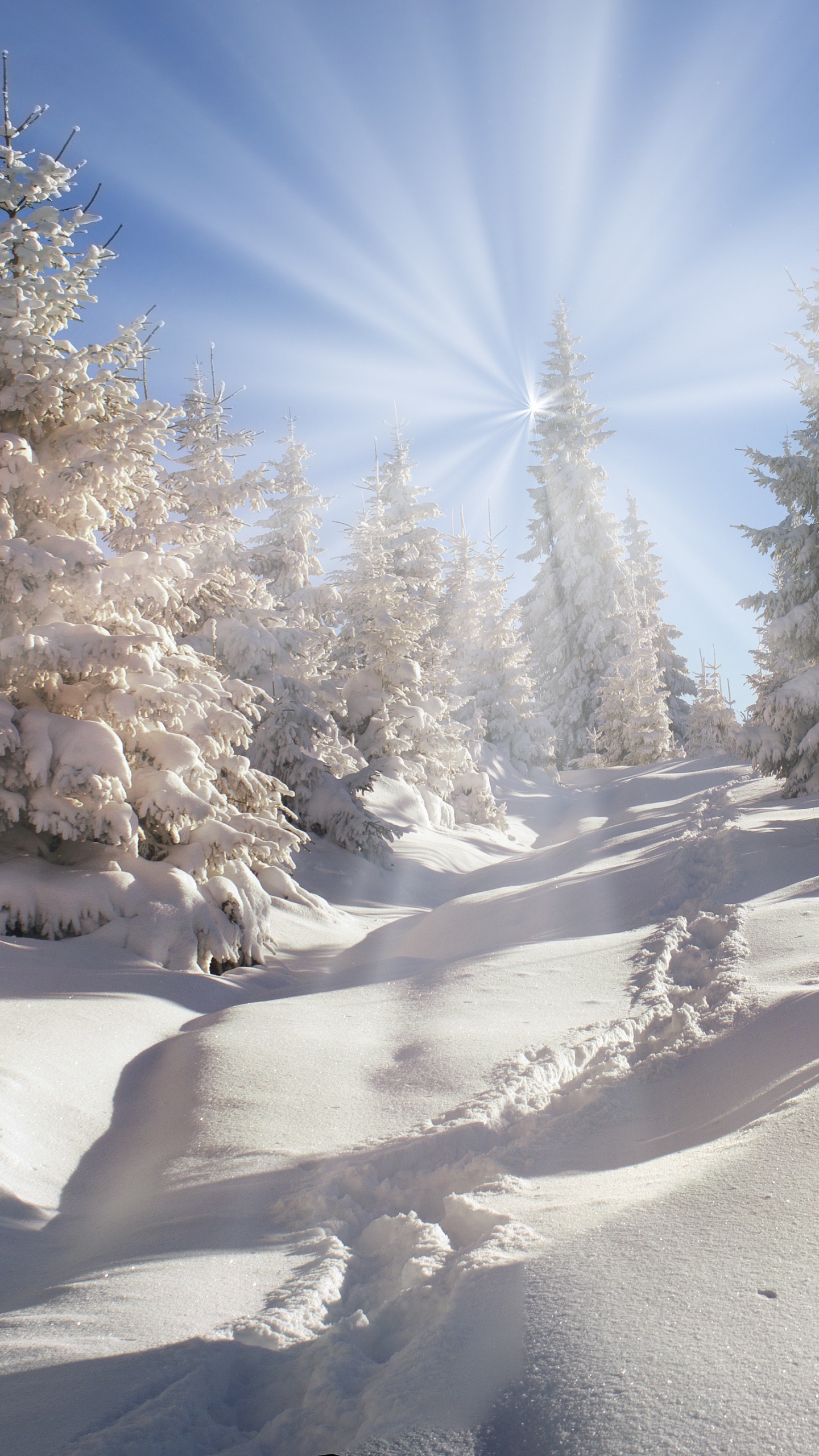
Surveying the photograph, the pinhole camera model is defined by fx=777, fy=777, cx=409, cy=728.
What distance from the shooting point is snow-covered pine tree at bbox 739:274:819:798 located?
1316 cm

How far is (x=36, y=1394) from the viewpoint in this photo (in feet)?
5.29

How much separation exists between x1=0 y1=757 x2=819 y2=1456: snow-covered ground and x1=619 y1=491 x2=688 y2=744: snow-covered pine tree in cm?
2993

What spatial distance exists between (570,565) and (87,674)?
103 ft

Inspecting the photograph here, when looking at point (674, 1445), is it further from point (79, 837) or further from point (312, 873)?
point (312, 873)

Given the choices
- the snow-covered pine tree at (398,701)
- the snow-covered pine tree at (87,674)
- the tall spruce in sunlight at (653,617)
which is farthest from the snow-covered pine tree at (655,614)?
the snow-covered pine tree at (87,674)

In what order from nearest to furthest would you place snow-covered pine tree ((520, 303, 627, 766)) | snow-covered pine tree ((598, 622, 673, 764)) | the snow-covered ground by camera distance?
the snow-covered ground → snow-covered pine tree ((598, 622, 673, 764)) → snow-covered pine tree ((520, 303, 627, 766))

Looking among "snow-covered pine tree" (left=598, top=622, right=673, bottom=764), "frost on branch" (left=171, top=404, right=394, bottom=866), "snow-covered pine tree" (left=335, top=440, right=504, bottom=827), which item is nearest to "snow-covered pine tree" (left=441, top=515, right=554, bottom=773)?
"snow-covered pine tree" (left=598, top=622, right=673, bottom=764)

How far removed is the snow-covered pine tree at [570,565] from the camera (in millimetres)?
34812

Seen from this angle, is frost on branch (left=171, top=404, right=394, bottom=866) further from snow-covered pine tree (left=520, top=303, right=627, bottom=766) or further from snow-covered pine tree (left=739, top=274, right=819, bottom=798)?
snow-covered pine tree (left=520, top=303, right=627, bottom=766)

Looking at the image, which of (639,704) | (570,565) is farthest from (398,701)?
(570,565)

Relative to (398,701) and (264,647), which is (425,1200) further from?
(398,701)

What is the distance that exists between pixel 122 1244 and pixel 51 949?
11.2 feet

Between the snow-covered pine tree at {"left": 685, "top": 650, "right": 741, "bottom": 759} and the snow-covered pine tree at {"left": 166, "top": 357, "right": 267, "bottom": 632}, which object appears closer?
the snow-covered pine tree at {"left": 166, "top": 357, "right": 267, "bottom": 632}

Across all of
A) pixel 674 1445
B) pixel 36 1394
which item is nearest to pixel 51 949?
pixel 36 1394
